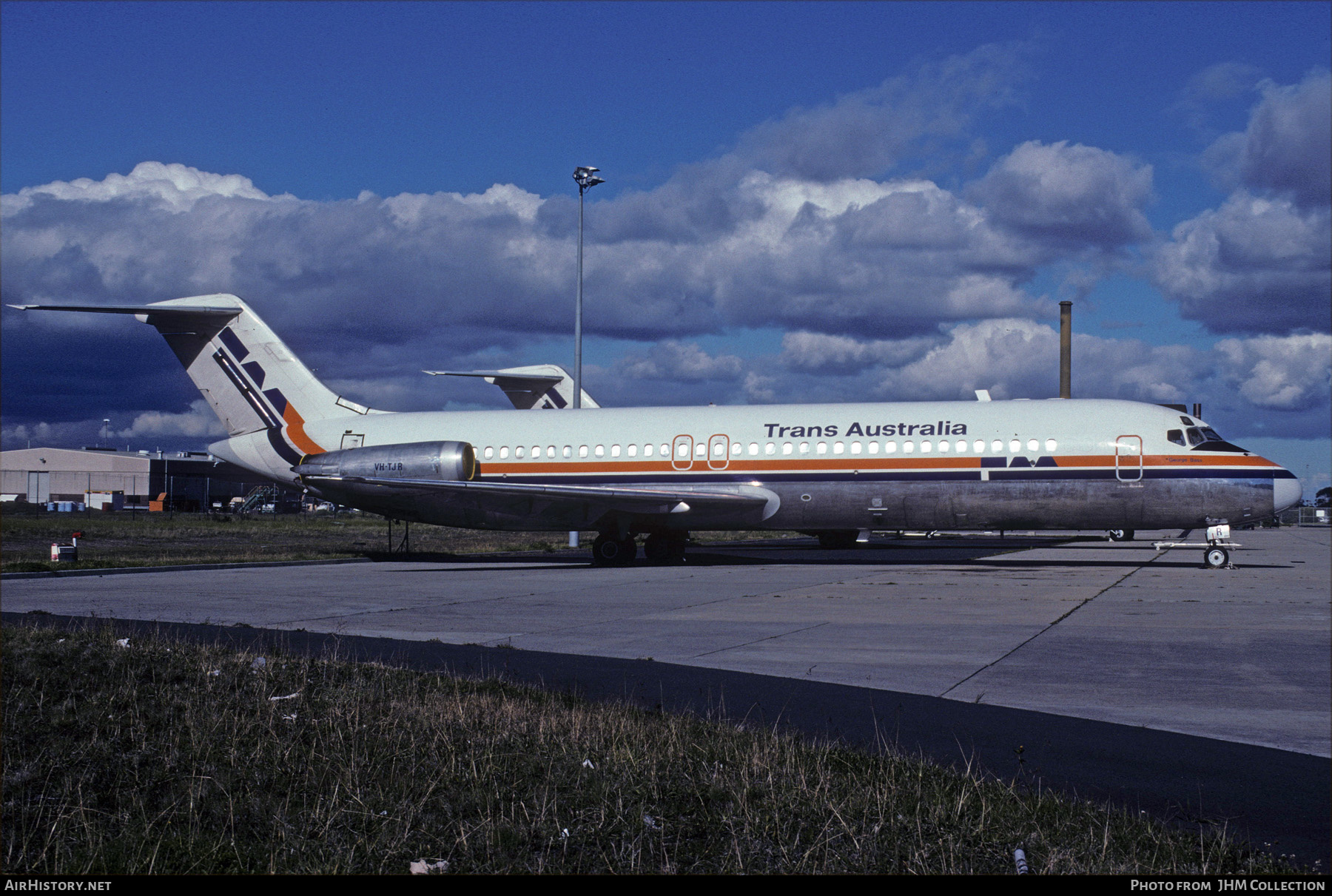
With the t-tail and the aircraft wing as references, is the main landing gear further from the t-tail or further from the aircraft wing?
the t-tail

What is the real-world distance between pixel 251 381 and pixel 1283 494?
27.6 metres

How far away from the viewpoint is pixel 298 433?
33.2 metres

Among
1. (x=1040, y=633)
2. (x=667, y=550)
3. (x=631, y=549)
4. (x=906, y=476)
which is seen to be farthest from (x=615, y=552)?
(x=1040, y=633)

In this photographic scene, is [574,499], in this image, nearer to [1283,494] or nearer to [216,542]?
[1283,494]

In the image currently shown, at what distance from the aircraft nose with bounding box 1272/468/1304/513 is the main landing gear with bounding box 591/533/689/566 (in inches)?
567

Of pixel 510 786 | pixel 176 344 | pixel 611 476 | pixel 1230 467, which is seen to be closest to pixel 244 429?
pixel 176 344

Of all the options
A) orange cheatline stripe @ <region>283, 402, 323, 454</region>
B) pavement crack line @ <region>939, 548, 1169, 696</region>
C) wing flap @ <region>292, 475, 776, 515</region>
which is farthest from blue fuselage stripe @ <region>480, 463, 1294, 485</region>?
orange cheatline stripe @ <region>283, 402, 323, 454</region>

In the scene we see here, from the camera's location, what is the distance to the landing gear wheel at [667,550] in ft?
103

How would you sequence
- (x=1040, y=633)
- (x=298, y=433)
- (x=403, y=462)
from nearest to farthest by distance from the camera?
(x=1040, y=633) → (x=403, y=462) → (x=298, y=433)

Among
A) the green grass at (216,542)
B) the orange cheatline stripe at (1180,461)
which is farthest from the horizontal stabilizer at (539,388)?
the orange cheatline stripe at (1180,461)

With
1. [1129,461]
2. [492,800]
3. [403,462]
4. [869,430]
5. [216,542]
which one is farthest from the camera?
[216,542]

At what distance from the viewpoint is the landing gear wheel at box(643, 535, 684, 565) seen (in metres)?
31.3

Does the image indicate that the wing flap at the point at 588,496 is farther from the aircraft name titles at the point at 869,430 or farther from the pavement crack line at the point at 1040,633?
the pavement crack line at the point at 1040,633

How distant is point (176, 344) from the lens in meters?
33.2
